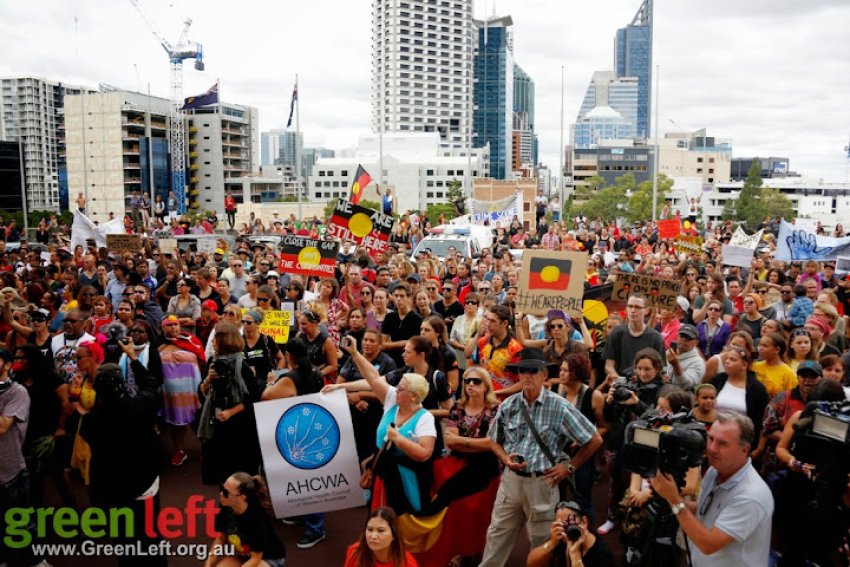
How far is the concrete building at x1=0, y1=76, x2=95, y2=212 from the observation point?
569 ft

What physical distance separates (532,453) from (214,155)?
135388 millimetres

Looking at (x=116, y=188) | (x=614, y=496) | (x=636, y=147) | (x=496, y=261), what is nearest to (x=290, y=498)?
(x=614, y=496)

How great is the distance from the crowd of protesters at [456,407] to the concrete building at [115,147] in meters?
116

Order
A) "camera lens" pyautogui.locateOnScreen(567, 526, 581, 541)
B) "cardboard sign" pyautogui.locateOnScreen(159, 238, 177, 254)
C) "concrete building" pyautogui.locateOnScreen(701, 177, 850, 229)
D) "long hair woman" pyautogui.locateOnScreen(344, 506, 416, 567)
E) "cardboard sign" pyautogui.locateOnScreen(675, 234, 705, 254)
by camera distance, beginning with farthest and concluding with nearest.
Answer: "concrete building" pyautogui.locateOnScreen(701, 177, 850, 229) → "cardboard sign" pyautogui.locateOnScreen(675, 234, 705, 254) → "cardboard sign" pyautogui.locateOnScreen(159, 238, 177, 254) → "long hair woman" pyautogui.locateOnScreen(344, 506, 416, 567) → "camera lens" pyautogui.locateOnScreen(567, 526, 581, 541)

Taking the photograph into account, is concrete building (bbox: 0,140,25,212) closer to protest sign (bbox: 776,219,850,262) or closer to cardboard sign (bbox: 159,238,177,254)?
cardboard sign (bbox: 159,238,177,254)

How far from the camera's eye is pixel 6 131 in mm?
174875

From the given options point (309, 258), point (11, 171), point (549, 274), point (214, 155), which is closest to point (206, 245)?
point (309, 258)

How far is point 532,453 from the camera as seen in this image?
5344 mm

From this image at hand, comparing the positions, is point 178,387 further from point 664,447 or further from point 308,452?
point 664,447

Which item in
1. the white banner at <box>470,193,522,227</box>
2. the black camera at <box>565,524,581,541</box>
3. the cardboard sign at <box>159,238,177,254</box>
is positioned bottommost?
the black camera at <box>565,524,581,541</box>

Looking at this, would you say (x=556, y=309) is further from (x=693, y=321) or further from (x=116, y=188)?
(x=116, y=188)

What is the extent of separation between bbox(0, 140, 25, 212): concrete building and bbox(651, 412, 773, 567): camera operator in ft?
143

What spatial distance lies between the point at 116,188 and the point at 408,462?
125m

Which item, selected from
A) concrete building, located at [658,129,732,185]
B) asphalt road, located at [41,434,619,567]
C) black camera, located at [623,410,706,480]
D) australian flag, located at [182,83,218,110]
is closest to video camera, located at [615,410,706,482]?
black camera, located at [623,410,706,480]
